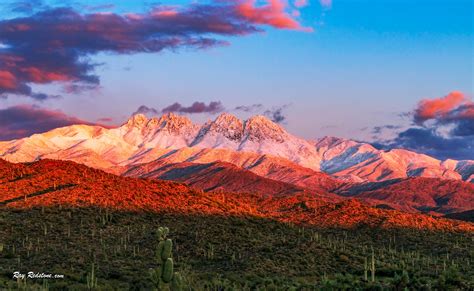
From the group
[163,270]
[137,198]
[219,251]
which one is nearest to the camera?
[163,270]

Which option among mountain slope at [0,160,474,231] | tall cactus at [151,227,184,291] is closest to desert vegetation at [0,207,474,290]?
mountain slope at [0,160,474,231]

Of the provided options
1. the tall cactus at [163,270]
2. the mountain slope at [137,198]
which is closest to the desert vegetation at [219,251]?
the mountain slope at [137,198]

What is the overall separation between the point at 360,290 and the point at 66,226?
4285 centimetres

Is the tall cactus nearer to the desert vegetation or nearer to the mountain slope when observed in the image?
the desert vegetation

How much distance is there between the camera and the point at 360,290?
33219 millimetres

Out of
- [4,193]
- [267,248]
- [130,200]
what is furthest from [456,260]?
[4,193]

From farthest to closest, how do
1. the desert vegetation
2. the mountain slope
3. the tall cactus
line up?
1. the mountain slope
2. the desert vegetation
3. the tall cactus

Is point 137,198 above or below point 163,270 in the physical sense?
above

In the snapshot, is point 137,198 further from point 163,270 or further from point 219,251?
point 163,270

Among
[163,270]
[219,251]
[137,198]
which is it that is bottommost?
[219,251]

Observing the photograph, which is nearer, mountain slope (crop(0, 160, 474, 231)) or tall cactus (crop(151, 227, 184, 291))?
tall cactus (crop(151, 227, 184, 291))

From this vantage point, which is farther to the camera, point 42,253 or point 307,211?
point 307,211

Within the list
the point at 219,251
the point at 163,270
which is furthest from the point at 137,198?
the point at 163,270

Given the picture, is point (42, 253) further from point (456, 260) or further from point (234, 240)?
point (456, 260)
